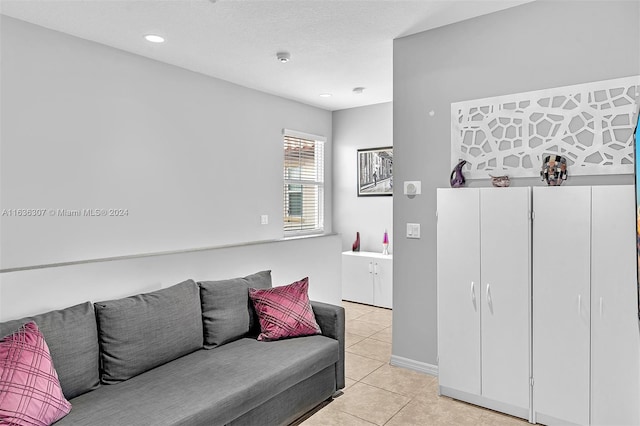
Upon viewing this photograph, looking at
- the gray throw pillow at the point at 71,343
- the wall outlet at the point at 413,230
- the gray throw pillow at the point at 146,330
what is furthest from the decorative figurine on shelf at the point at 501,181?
the gray throw pillow at the point at 71,343

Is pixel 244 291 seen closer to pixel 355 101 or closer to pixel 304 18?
pixel 304 18

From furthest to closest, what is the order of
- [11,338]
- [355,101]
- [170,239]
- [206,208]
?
[355,101]
[206,208]
[170,239]
[11,338]

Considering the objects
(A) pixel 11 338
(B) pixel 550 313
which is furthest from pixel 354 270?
(A) pixel 11 338

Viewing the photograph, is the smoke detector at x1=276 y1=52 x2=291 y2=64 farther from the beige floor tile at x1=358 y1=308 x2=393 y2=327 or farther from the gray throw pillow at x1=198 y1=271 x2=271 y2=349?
the beige floor tile at x1=358 y1=308 x2=393 y2=327

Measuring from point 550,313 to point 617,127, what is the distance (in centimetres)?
118

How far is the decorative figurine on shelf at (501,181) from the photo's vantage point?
2.68 meters

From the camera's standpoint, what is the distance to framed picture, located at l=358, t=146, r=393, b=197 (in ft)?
17.7

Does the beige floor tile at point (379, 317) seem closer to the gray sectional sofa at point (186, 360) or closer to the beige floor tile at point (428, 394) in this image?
the beige floor tile at point (428, 394)

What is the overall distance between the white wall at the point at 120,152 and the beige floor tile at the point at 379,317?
156cm

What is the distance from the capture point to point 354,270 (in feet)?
17.5

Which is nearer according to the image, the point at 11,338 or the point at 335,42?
the point at 11,338

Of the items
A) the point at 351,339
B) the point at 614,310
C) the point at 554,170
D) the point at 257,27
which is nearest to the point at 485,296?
the point at 614,310

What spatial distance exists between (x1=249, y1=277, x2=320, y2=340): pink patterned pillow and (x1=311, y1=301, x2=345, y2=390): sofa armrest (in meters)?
0.05

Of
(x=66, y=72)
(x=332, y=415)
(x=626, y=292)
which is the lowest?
(x=332, y=415)
